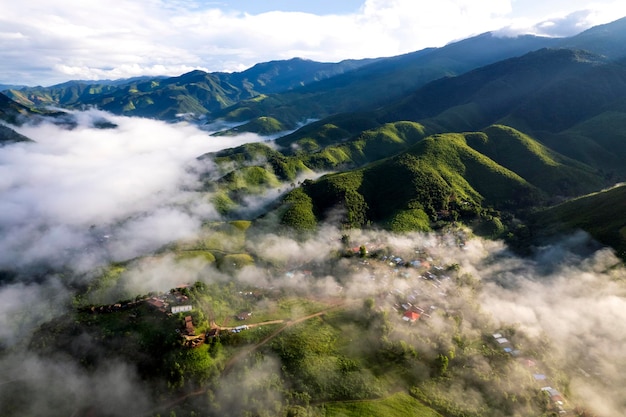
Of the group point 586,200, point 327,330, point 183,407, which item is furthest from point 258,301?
point 586,200

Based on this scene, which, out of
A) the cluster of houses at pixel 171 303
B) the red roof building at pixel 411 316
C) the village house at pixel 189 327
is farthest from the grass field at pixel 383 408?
the cluster of houses at pixel 171 303

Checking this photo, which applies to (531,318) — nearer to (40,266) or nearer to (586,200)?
(586,200)

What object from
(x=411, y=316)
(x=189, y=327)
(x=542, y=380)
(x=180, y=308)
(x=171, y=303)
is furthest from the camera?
(x=171, y=303)

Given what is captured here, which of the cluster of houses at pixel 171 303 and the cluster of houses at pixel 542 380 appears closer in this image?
the cluster of houses at pixel 542 380

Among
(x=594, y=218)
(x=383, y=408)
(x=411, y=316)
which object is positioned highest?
(x=594, y=218)

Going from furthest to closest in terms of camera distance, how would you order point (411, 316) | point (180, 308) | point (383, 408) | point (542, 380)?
point (180, 308)
point (411, 316)
point (542, 380)
point (383, 408)

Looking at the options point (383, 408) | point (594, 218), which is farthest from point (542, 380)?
point (594, 218)

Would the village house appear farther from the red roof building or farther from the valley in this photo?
the red roof building

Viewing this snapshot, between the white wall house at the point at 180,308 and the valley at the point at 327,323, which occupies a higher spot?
the white wall house at the point at 180,308

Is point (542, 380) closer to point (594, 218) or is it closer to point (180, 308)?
point (594, 218)

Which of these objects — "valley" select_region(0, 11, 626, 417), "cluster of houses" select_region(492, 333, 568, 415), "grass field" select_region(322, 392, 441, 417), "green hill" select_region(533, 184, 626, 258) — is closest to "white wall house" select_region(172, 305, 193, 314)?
"valley" select_region(0, 11, 626, 417)

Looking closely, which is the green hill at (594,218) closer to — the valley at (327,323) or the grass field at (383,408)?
the valley at (327,323)

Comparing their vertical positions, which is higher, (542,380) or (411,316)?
(411,316)
